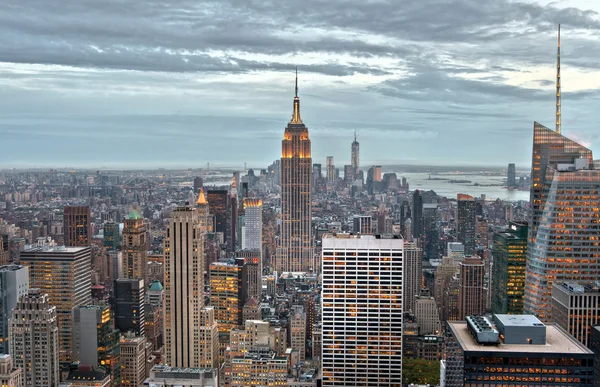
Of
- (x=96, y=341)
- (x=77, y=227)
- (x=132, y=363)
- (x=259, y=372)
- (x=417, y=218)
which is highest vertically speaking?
(x=417, y=218)

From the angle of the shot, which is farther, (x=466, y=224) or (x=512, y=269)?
(x=466, y=224)

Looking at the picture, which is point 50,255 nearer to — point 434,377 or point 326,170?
point 434,377

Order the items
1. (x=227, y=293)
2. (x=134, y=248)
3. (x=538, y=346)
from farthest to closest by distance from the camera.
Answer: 1. (x=134, y=248)
2. (x=227, y=293)
3. (x=538, y=346)

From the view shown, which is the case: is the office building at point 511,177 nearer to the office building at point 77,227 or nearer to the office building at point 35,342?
the office building at point 35,342

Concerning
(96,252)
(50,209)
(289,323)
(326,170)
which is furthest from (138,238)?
(326,170)

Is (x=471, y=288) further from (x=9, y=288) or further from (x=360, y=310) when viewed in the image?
(x=9, y=288)

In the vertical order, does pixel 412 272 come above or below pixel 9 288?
below

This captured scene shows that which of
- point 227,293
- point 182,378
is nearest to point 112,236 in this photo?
point 227,293

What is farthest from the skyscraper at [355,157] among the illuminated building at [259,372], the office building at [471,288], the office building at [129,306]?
the illuminated building at [259,372]
